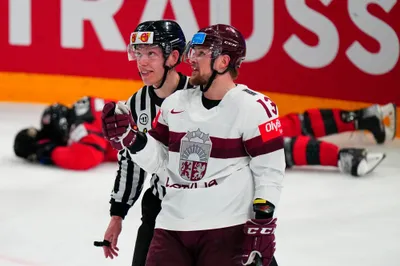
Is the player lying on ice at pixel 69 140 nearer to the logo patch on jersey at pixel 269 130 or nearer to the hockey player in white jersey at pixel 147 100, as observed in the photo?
the hockey player in white jersey at pixel 147 100

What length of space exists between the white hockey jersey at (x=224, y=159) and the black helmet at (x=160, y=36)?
0.42m

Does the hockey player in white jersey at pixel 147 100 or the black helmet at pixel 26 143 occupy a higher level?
the hockey player in white jersey at pixel 147 100

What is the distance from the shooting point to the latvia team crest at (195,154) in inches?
94.1

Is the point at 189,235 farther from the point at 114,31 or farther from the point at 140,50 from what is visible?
the point at 114,31

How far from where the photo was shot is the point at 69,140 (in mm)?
5574

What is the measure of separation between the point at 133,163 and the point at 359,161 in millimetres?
2393

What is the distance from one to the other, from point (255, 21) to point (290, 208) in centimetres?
194

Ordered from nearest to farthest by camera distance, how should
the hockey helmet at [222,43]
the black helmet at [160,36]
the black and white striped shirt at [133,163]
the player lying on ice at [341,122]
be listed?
the hockey helmet at [222,43]
the black helmet at [160,36]
the black and white striped shirt at [133,163]
the player lying on ice at [341,122]

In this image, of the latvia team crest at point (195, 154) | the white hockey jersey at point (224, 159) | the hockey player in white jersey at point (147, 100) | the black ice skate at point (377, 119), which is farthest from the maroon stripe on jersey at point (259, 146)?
the black ice skate at point (377, 119)

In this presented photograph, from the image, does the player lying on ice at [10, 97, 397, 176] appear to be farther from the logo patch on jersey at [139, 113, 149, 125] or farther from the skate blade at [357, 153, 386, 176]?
the logo patch on jersey at [139, 113, 149, 125]

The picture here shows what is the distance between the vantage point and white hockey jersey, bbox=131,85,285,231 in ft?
7.79

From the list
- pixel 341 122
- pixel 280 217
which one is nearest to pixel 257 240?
pixel 280 217

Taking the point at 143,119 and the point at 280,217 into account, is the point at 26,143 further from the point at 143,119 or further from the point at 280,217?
the point at 143,119

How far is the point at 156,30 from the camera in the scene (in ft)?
9.25
